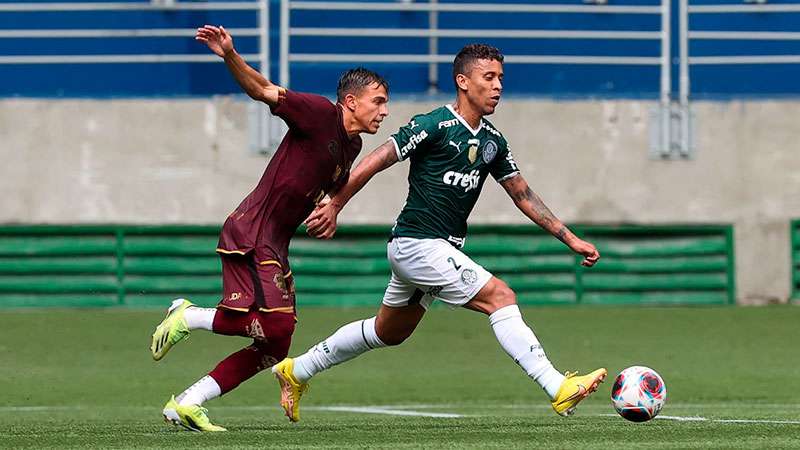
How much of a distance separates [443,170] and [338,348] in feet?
4.26

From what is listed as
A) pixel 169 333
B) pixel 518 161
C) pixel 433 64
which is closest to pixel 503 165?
pixel 169 333

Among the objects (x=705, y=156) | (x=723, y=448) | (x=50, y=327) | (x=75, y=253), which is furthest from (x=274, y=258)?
(x=705, y=156)

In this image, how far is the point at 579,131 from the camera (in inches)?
721

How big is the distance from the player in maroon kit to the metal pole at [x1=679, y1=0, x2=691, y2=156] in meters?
9.74

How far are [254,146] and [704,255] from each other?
4984 mm

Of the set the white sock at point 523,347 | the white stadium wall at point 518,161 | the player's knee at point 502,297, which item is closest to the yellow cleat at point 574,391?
the white sock at point 523,347

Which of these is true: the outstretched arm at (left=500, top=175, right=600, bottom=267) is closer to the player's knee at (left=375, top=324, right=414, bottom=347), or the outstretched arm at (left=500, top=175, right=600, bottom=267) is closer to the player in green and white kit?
the player in green and white kit

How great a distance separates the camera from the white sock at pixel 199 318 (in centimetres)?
901

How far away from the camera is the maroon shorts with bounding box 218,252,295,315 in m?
8.83

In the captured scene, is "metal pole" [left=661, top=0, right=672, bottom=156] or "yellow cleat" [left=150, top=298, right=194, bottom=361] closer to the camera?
"yellow cleat" [left=150, top=298, right=194, bottom=361]

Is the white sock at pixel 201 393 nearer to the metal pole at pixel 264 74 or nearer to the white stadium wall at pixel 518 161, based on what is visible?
the white stadium wall at pixel 518 161

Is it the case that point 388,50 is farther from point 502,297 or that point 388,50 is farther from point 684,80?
point 502,297

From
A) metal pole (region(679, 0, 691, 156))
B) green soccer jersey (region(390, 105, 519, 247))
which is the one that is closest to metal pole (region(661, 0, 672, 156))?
metal pole (region(679, 0, 691, 156))

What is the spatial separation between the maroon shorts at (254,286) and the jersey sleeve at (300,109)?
0.73 m
